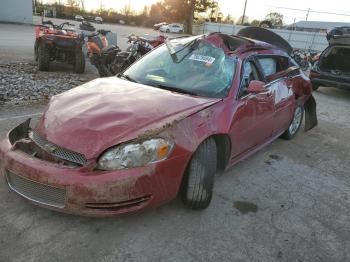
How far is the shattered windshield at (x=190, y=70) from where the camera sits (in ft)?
13.1

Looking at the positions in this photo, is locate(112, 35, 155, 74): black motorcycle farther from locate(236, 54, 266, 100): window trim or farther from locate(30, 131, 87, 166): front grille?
locate(30, 131, 87, 166): front grille

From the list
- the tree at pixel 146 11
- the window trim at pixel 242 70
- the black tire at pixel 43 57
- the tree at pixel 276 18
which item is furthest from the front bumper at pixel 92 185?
the tree at pixel 146 11

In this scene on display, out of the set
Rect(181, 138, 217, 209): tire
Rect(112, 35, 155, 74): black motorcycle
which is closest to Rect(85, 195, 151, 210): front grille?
Rect(181, 138, 217, 209): tire

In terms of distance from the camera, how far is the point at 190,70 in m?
4.19

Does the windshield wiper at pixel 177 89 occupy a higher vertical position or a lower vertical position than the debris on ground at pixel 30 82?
higher

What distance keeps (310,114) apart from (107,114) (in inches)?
176

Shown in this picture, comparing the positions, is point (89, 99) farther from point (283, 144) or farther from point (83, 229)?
point (283, 144)

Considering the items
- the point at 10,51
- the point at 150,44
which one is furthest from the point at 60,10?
the point at 150,44

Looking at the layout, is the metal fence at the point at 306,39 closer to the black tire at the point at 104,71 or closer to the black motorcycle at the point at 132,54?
the black motorcycle at the point at 132,54

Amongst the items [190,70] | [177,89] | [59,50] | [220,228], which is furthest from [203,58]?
[59,50]

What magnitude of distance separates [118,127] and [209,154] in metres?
0.89

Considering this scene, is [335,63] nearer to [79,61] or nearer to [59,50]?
[79,61]

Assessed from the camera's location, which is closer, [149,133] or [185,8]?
[149,133]

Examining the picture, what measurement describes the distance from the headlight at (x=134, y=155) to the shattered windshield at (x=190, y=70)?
105 cm
